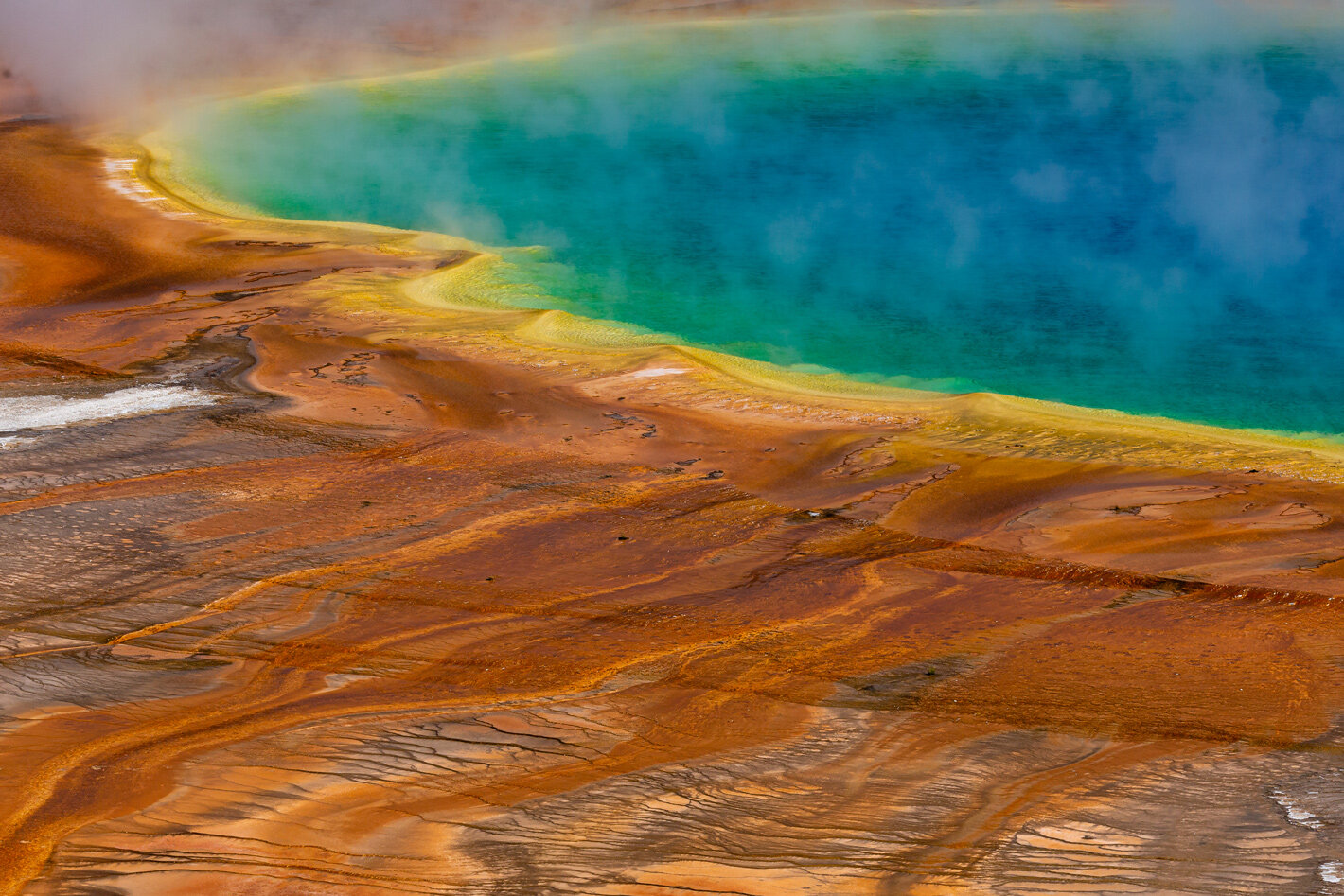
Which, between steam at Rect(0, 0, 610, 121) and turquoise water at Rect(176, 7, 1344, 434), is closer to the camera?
turquoise water at Rect(176, 7, 1344, 434)

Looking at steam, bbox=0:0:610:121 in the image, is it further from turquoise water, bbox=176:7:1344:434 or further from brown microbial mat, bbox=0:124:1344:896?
brown microbial mat, bbox=0:124:1344:896

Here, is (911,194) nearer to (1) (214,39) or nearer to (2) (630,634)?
(2) (630,634)

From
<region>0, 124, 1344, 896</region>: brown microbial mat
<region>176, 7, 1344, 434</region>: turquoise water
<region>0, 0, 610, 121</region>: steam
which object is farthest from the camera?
<region>0, 0, 610, 121</region>: steam

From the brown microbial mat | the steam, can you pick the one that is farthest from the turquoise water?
the steam

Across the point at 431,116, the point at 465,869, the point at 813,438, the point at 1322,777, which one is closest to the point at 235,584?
the point at 465,869

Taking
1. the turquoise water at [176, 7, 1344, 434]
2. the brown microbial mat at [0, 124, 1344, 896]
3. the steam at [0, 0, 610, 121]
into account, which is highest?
the steam at [0, 0, 610, 121]

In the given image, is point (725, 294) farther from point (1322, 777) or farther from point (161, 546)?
point (1322, 777)
